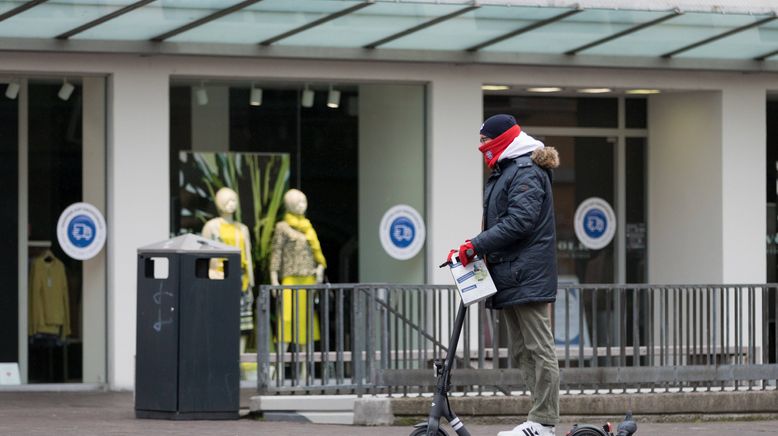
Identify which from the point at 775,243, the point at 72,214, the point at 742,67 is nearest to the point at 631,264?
the point at 775,243

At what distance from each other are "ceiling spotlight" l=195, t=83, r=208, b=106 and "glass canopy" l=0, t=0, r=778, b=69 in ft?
1.96

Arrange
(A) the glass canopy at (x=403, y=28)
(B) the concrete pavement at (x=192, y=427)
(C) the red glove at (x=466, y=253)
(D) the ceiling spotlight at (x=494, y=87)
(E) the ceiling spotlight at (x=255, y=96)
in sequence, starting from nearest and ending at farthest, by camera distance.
Result: 1. (C) the red glove at (x=466, y=253)
2. (B) the concrete pavement at (x=192, y=427)
3. (A) the glass canopy at (x=403, y=28)
4. (E) the ceiling spotlight at (x=255, y=96)
5. (D) the ceiling spotlight at (x=494, y=87)

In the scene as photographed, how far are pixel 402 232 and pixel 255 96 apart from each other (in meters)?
1.99

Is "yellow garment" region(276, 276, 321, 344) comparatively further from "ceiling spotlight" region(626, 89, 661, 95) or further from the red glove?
"ceiling spotlight" region(626, 89, 661, 95)

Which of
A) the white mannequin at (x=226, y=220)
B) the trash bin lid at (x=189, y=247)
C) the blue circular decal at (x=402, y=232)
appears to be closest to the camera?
the trash bin lid at (x=189, y=247)

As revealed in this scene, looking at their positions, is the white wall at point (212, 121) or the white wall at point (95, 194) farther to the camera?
the white wall at point (212, 121)

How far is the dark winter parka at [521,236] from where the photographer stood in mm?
8523

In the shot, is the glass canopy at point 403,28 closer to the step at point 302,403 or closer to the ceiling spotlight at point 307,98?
the ceiling spotlight at point 307,98

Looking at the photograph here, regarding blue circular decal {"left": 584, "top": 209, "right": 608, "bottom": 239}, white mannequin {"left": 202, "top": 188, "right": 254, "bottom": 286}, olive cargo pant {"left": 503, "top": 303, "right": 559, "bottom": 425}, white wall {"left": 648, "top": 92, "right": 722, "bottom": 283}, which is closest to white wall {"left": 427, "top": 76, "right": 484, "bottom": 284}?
white mannequin {"left": 202, "top": 188, "right": 254, "bottom": 286}

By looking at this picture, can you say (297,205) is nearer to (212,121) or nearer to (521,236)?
(212,121)

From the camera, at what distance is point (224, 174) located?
15.2m

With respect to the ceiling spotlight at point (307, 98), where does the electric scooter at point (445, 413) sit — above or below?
below

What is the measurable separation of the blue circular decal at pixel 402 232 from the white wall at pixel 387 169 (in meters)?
0.15

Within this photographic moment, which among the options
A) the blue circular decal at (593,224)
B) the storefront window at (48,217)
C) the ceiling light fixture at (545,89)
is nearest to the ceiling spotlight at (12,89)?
the storefront window at (48,217)
